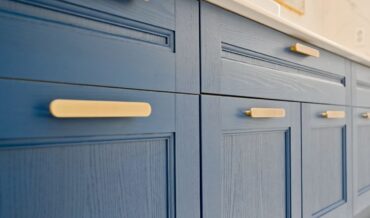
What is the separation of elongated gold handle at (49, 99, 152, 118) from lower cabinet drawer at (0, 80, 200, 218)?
2 centimetres

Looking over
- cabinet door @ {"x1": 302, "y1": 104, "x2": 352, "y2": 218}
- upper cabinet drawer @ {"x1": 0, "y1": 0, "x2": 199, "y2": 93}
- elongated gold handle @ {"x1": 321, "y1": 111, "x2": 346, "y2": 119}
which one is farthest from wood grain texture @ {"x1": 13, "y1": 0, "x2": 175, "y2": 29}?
elongated gold handle @ {"x1": 321, "y1": 111, "x2": 346, "y2": 119}

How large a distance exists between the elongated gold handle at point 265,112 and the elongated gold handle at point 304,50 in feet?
0.65

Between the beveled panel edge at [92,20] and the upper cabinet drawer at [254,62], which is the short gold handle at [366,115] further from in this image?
the beveled panel edge at [92,20]

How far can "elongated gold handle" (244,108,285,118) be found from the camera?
80cm

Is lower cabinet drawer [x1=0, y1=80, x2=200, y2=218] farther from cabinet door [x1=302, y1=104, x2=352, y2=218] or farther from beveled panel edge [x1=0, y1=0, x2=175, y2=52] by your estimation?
cabinet door [x1=302, y1=104, x2=352, y2=218]

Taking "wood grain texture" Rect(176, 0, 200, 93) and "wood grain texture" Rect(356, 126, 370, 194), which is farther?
"wood grain texture" Rect(356, 126, 370, 194)

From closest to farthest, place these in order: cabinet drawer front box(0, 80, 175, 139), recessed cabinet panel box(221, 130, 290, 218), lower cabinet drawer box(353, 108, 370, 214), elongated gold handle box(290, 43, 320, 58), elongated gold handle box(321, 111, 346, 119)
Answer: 1. cabinet drawer front box(0, 80, 175, 139)
2. recessed cabinet panel box(221, 130, 290, 218)
3. elongated gold handle box(290, 43, 320, 58)
4. elongated gold handle box(321, 111, 346, 119)
5. lower cabinet drawer box(353, 108, 370, 214)

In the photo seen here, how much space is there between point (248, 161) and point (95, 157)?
0.43 m

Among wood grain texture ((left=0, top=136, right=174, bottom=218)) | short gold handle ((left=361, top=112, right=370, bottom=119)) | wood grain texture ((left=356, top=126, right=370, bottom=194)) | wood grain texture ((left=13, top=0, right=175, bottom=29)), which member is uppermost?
wood grain texture ((left=13, top=0, right=175, bottom=29))

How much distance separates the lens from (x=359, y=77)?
4.79 ft

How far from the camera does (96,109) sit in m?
0.50

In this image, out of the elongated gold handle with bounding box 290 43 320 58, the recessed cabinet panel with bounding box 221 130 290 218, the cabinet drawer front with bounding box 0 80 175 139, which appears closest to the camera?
the cabinet drawer front with bounding box 0 80 175 139

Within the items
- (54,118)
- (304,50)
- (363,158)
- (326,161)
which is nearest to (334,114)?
(326,161)

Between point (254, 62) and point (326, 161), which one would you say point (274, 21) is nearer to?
point (254, 62)
